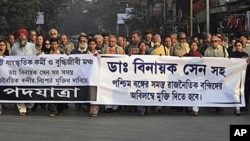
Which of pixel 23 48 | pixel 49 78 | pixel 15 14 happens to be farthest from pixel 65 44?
pixel 15 14

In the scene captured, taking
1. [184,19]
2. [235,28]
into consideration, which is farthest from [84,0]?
[235,28]

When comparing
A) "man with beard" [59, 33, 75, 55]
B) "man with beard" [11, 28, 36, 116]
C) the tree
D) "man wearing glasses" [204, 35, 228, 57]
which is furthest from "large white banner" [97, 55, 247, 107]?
the tree

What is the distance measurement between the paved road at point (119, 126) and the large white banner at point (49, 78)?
44 cm

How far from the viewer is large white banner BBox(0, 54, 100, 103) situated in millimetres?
11219

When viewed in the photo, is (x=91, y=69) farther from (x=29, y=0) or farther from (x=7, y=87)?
(x=29, y=0)

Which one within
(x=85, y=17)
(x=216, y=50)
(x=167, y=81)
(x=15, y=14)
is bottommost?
(x=167, y=81)

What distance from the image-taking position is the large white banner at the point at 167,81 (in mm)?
11234

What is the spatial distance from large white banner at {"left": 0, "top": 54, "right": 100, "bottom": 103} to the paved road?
445 millimetres

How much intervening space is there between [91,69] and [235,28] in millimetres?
16040

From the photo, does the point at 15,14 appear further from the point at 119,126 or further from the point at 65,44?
the point at 119,126

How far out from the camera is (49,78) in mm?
11328

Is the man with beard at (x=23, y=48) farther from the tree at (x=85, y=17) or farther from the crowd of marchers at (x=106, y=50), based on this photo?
the tree at (x=85, y=17)

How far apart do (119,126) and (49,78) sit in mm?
2329

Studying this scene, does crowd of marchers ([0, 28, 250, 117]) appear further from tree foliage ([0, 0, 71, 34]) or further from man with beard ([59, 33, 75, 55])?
tree foliage ([0, 0, 71, 34])
